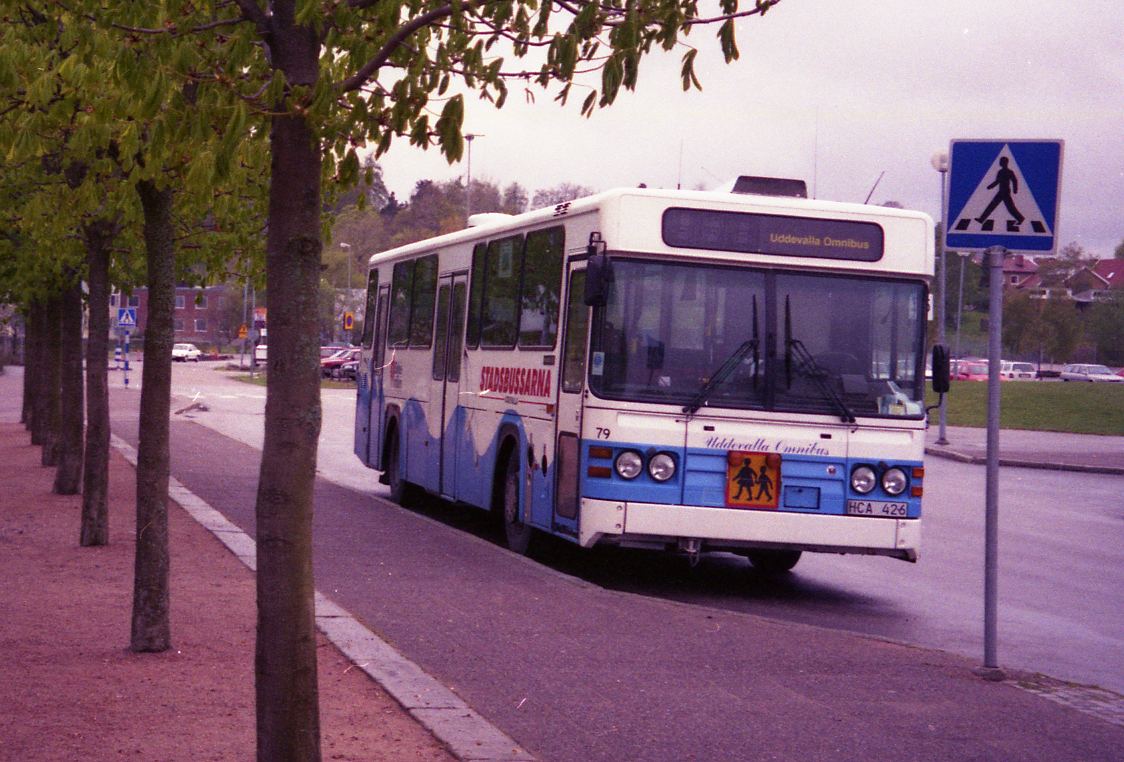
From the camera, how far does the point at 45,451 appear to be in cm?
2212

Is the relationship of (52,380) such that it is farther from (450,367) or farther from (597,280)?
(597,280)

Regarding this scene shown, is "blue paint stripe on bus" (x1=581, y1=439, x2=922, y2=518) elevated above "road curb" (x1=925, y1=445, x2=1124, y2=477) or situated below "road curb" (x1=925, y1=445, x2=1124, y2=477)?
above

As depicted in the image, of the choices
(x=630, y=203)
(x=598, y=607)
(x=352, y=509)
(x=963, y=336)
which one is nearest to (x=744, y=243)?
(x=630, y=203)

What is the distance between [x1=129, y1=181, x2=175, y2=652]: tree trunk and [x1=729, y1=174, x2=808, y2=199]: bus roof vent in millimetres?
5680

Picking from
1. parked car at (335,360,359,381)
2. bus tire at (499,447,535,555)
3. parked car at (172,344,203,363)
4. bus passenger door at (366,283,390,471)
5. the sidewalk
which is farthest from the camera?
parked car at (172,344,203,363)

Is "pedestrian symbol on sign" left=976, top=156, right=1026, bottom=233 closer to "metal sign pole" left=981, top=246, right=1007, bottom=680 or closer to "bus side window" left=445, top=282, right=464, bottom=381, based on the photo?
"metal sign pole" left=981, top=246, right=1007, bottom=680

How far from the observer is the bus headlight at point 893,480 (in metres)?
12.4

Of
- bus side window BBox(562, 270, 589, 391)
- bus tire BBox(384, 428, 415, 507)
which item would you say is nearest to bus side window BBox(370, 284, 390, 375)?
bus tire BBox(384, 428, 415, 507)

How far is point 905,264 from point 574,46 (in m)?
7.78

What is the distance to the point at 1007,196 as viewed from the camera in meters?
9.17

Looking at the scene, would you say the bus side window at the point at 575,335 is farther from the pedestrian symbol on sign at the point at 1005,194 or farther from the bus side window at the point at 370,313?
the bus side window at the point at 370,313

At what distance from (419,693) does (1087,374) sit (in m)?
91.6

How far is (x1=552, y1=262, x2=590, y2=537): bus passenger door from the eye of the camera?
40.8 feet

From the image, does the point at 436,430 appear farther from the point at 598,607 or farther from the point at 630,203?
the point at 598,607
